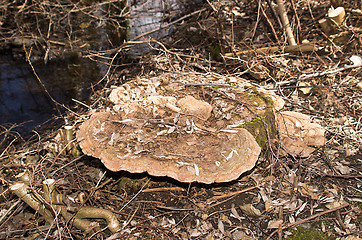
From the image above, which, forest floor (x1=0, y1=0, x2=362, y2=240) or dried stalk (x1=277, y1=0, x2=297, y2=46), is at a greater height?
dried stalk (x1=277, y1=0, x2=297, y2=46)

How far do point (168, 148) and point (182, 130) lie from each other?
294 mm

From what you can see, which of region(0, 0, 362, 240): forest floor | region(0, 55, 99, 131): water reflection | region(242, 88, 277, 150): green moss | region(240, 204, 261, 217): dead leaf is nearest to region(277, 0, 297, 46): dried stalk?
region(0, 0, 362, 240): forest floor

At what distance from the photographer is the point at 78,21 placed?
10383 millimetres

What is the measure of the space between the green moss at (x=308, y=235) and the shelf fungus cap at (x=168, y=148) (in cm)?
88

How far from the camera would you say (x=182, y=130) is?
9.83 ft

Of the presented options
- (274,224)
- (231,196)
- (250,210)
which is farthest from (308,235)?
(231,196)

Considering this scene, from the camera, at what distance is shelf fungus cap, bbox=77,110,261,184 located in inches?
103

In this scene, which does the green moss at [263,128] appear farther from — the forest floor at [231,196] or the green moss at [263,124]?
the forest floor at [231,196]

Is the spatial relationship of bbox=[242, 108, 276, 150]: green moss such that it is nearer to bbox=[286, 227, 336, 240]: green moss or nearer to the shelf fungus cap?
the shelf fungus cap

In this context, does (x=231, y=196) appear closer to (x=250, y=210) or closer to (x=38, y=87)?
(x=250, y=210)

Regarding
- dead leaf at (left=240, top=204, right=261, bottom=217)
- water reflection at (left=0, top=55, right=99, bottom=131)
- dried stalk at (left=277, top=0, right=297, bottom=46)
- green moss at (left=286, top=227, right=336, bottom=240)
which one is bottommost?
green moss at (left=286, top=227, right=336, bottom=240)

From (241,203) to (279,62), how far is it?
135 inches

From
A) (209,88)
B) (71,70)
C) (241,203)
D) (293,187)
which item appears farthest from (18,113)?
(293,187)

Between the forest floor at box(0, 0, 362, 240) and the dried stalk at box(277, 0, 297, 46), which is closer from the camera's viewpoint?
the forest floor at box(0, 0, 362, 240)
